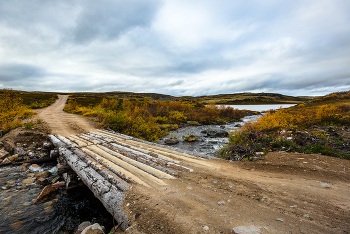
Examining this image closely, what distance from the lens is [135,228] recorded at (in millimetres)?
2535

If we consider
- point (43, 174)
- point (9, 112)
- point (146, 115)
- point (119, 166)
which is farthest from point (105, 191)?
point (146, 115)

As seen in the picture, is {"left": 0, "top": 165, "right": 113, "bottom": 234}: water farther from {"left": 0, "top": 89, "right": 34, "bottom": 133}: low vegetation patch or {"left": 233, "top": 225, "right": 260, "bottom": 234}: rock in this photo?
{"left": 0, "top": 89, "right": 34, "bottom": 133}: low vegetation patch

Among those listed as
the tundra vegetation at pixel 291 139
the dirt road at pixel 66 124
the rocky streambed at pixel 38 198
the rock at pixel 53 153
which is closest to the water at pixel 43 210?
the rocky streambed at pixel 38 198

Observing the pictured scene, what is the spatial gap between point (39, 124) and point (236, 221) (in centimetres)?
1396

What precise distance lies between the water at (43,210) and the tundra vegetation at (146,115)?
22.8 feet

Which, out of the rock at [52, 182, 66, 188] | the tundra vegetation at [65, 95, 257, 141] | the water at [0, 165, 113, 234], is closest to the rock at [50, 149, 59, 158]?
the water at [0, 165, 113, 234]

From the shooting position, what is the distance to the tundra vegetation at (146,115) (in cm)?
1295

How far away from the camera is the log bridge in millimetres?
3580

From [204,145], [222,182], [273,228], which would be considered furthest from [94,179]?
[204,145]

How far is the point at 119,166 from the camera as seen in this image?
4914 mm

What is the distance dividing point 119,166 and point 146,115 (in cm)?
1584

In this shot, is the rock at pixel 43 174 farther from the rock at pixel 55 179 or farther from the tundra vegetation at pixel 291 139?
the tundra vegetation at pixel 291 139

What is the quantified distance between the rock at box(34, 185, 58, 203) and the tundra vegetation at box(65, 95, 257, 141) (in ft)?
22.8

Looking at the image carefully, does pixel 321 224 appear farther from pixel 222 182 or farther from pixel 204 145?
pixel 204 145
